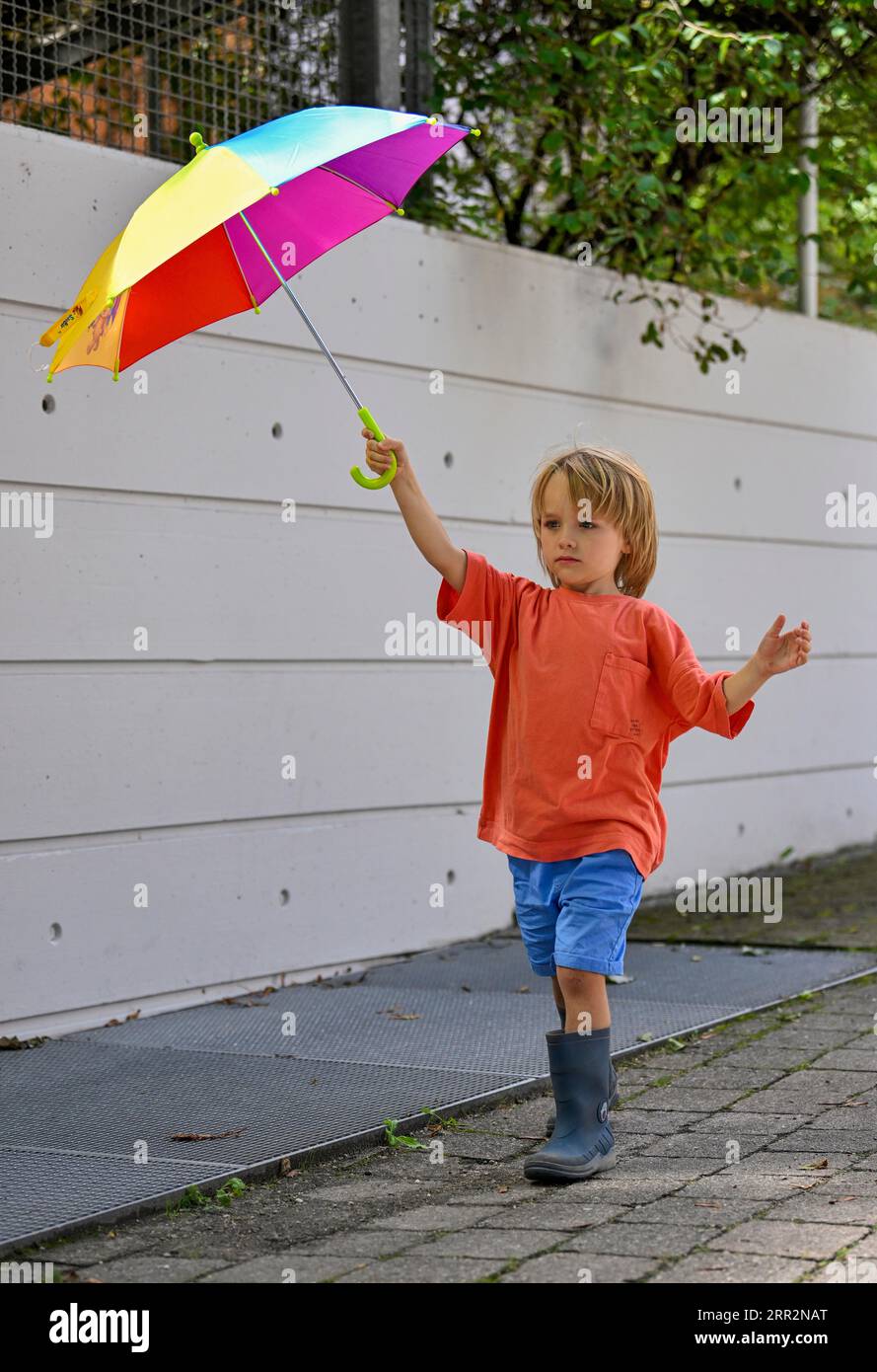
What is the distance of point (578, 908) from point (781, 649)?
2.35 ft

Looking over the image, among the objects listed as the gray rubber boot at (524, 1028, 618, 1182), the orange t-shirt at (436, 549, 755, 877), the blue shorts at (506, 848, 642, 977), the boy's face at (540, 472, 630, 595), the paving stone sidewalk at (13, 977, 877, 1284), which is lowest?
the paving stone sidewalk at (13, 977, 877, 1284)

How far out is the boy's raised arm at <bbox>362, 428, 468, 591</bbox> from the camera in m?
3.65

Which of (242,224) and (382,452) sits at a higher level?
(242,224)

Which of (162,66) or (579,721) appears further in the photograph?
(162,66)

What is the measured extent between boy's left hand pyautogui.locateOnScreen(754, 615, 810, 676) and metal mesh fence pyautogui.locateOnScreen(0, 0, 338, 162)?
10.3ft

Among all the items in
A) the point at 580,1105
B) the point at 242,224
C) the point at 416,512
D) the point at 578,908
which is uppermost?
the point at 242,224

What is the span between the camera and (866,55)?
7688 millimetres

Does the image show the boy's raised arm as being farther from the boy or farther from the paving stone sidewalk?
the paving stone sidewalk

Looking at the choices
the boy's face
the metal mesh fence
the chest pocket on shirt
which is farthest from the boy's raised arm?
the metal mesh fence

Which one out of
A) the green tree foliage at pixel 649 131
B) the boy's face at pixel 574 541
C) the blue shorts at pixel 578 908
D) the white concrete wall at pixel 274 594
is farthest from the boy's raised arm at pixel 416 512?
the green tree foliage at pixel 649 131

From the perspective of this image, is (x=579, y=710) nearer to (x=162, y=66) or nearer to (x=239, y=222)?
(x=239, y=222)

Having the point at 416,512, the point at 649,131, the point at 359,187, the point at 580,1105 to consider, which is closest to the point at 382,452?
the point at 416,512

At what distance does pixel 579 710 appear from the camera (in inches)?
150
